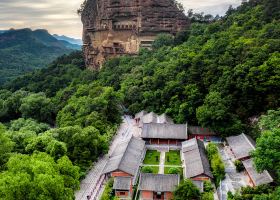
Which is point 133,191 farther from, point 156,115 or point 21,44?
point 21,44

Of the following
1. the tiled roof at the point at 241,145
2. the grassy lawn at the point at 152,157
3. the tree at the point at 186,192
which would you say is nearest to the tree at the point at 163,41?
the grassy lawn at the point at 152,157

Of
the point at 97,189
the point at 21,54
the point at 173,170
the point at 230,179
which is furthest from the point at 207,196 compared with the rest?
the point at 21,54

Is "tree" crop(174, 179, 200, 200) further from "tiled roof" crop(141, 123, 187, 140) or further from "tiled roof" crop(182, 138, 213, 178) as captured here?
"tiled roof" crop(141, 123, 187, 140)

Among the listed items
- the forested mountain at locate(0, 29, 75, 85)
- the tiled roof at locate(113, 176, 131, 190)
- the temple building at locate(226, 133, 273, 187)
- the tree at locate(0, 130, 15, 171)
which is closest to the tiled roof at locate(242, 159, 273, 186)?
the temple building at locate(226, 133, 273, 187)

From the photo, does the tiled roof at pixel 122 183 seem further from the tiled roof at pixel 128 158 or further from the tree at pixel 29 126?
the tree at pixel 29 126

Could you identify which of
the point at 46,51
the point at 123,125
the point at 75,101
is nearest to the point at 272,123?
the point at 123,125
